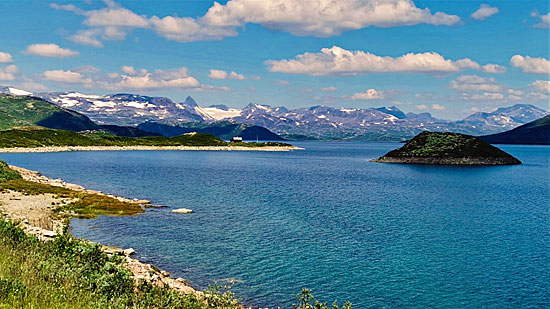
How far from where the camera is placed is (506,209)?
253ft

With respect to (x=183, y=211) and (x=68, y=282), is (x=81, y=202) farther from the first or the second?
(x=68, y=282)

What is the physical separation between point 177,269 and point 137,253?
674 cm

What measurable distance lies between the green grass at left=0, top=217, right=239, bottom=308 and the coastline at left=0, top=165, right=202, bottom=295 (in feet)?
7.74

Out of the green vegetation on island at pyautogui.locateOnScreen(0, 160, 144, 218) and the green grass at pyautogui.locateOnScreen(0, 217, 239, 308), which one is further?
the green vegetation on island at pyautogui.locateOnScreen(0, 160, 144, 218)

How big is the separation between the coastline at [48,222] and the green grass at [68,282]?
92.8 inches

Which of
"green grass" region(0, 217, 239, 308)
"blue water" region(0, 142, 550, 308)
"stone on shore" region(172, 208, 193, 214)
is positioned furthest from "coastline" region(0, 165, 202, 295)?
"stone on shore" region(172, 208, 193, 214)

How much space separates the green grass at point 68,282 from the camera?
1706 centimetres

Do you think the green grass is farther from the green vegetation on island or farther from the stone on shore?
the stone on shore

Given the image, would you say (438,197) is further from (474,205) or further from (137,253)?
(137,253)

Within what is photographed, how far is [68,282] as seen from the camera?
68.9ft

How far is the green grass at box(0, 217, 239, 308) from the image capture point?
1706cm

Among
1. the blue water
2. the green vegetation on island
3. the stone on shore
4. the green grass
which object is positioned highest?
the green grass

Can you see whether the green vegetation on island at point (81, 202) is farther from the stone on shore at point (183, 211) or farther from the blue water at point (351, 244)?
the stone on shore at point (183, 211)

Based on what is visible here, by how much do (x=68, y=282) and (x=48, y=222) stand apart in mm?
32744
